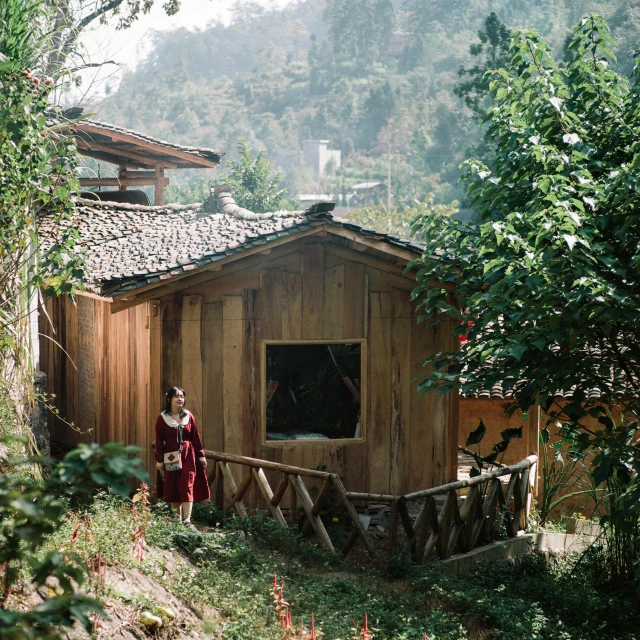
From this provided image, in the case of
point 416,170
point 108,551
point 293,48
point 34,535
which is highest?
point 293,48

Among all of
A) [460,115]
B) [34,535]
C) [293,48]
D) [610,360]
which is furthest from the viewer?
[293,48]

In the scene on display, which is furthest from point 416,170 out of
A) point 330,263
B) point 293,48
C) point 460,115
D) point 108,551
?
point 108,551

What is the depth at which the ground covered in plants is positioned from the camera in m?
5.70

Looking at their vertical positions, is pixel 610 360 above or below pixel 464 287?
below

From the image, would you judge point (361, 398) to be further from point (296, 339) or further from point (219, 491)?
point (219, 491)

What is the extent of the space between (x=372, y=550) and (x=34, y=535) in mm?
6260

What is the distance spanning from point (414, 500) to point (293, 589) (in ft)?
7.47

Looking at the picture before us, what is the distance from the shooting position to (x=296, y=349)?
10172 millimetres

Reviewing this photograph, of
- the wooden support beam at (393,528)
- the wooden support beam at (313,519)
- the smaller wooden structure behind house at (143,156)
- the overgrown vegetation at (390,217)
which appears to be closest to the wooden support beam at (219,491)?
the wooden support beam at (313,519)

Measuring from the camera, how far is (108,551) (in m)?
5.95

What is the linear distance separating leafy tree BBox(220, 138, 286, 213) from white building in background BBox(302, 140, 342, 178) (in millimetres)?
44879

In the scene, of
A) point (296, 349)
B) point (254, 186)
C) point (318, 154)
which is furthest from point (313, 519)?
point (318, 154)

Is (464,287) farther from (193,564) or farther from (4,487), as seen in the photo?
(4,487)

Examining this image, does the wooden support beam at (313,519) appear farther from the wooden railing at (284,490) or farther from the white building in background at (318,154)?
the white building in background at (318,154)
